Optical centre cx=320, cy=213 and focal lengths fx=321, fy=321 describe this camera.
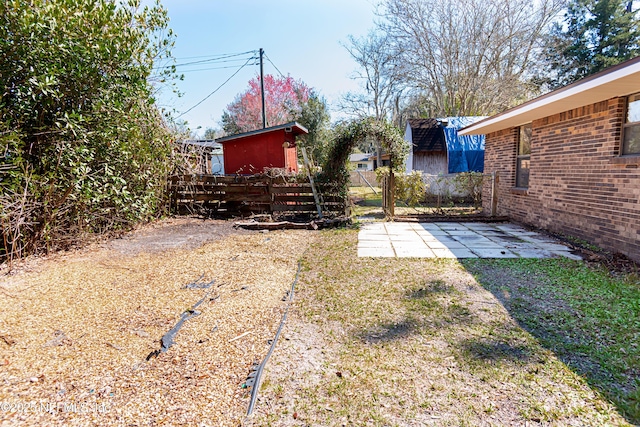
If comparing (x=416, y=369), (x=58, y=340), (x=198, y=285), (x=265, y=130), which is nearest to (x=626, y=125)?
(x=416, y=369)

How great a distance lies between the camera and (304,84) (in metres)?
27.1

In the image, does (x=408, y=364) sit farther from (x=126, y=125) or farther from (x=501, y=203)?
(x=501, y=203)

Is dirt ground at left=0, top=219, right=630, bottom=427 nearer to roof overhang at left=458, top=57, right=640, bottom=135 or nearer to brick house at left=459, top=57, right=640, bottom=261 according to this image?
brick house at left=459, top=57, right=640, bottom=261

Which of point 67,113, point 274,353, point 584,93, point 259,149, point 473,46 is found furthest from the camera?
point 473,46

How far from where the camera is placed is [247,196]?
8445mm

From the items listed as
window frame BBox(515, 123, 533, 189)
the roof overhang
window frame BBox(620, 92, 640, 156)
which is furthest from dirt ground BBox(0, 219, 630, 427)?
window frame BBox(515, 123, 533, 189)

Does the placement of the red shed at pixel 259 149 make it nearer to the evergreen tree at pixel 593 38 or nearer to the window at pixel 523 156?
the window at pixel 523 156

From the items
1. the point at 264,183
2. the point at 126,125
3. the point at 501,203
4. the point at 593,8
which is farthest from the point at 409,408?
the point at 593,8

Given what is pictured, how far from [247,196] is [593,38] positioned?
1080 inches

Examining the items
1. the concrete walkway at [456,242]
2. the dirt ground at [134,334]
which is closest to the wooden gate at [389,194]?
the concrete walkway at [456,242]

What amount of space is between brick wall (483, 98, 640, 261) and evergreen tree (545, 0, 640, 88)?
19.1 meters

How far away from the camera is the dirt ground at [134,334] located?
1.82 m

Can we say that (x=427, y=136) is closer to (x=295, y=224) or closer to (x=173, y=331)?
(x=295, y=224)

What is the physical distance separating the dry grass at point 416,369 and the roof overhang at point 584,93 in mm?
3117
